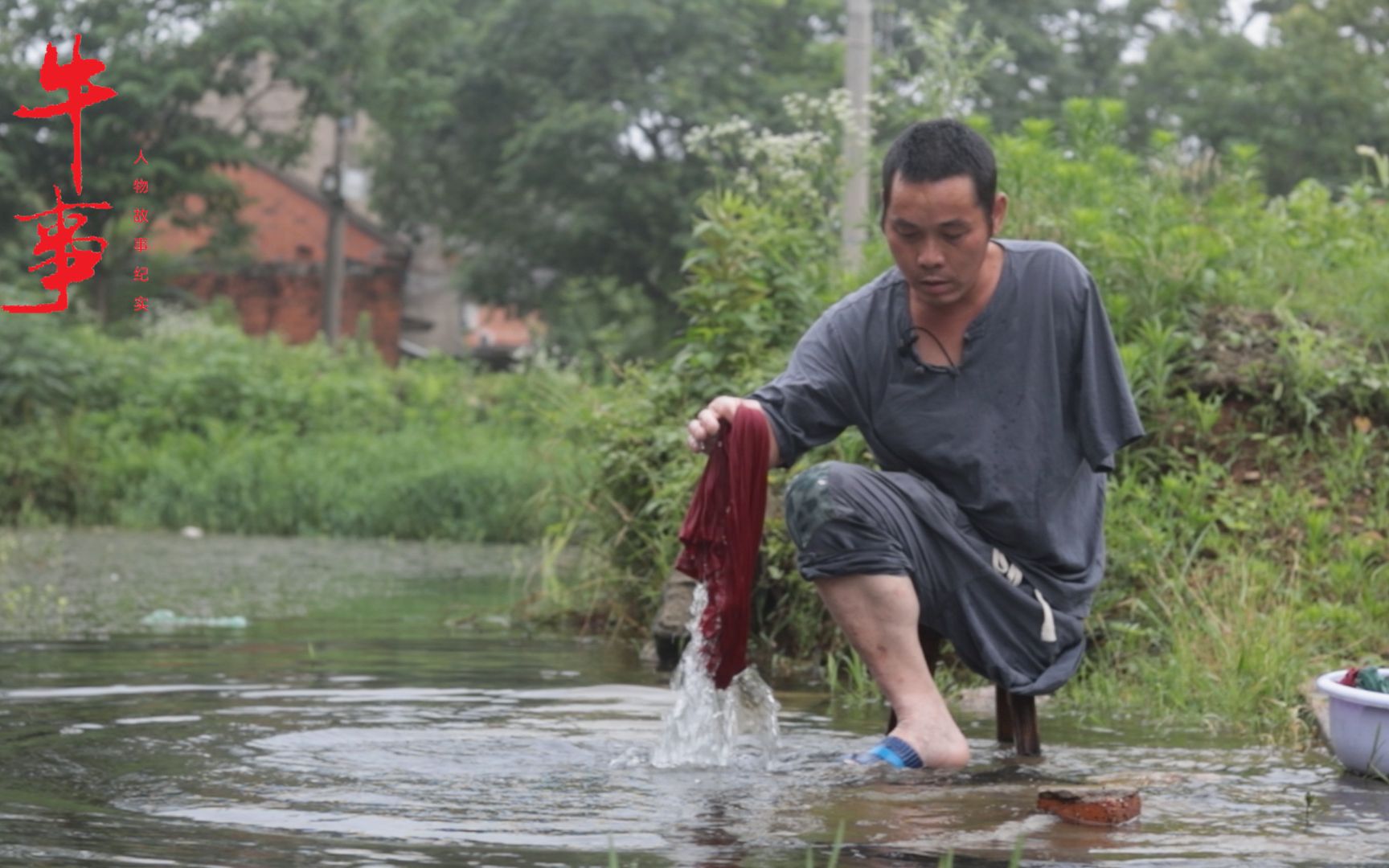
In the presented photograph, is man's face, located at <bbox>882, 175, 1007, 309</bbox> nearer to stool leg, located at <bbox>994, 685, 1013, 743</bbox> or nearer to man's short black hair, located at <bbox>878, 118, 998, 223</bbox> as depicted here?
man's short black hair, located at <bbox>878, 118, 998, 223</bbox>

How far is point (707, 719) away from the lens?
17.1 feet

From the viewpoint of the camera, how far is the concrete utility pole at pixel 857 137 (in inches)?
376

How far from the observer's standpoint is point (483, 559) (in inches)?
581

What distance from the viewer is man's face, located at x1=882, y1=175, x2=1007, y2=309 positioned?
487cm

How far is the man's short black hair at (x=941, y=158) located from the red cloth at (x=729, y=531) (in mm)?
655

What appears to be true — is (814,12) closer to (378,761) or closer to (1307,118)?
(1307,118)

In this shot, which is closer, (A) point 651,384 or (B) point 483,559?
(A) point 651,384

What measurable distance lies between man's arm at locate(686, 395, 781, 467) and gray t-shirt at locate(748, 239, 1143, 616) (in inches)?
2.7

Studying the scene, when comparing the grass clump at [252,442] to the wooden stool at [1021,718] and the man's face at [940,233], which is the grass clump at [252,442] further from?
the man's face at [940,233]

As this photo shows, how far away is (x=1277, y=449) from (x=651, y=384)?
2.67 m

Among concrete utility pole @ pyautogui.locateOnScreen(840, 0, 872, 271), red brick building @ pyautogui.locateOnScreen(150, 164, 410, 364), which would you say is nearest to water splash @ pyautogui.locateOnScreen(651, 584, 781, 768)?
concrete utility pole @ pyautogui.locateOnScreen(840, 0, 872, 271)

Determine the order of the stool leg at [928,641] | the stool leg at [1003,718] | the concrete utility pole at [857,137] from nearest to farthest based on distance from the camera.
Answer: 1. the stool leg at [928,641]
2. the stool leg at [1003,718]
3. the concrete utility pole at [857,137]

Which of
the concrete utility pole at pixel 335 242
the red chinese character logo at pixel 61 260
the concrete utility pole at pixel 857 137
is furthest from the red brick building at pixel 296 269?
the concrete utility pole at pixel 857 137

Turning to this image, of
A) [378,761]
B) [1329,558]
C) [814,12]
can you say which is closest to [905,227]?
[378,761]
